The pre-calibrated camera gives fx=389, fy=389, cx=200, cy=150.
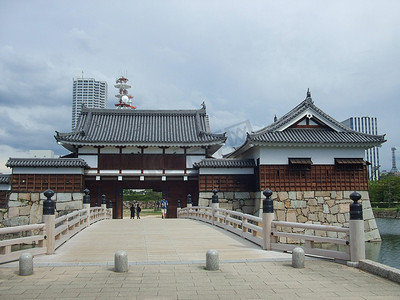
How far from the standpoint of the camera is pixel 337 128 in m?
25.7

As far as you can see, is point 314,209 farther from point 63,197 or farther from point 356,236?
point 356,236

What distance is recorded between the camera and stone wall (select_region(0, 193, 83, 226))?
1013 inches

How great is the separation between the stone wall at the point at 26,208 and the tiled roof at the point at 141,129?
4.35 metres

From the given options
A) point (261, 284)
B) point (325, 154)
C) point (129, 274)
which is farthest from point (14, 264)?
point (325, 154)

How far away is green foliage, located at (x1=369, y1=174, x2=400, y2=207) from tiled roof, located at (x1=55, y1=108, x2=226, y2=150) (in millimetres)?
32683

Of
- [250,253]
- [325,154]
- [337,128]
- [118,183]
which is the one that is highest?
[337,128]

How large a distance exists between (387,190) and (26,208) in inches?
1870

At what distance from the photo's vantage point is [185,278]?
7.42 metres

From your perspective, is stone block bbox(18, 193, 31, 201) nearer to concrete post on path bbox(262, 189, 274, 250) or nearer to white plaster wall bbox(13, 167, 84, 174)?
white plaster wall bbox(13, 167, 84, 174)

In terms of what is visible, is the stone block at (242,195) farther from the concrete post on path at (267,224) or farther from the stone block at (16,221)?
the concrete post on path at (267,224)

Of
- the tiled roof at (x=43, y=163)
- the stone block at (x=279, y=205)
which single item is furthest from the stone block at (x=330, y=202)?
the tiled roof at (x=43, y=163)

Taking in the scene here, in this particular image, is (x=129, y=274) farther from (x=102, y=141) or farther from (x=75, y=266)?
(x=102, y=141)

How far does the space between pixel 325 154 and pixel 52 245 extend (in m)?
19.4

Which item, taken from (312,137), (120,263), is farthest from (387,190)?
(120,263)
